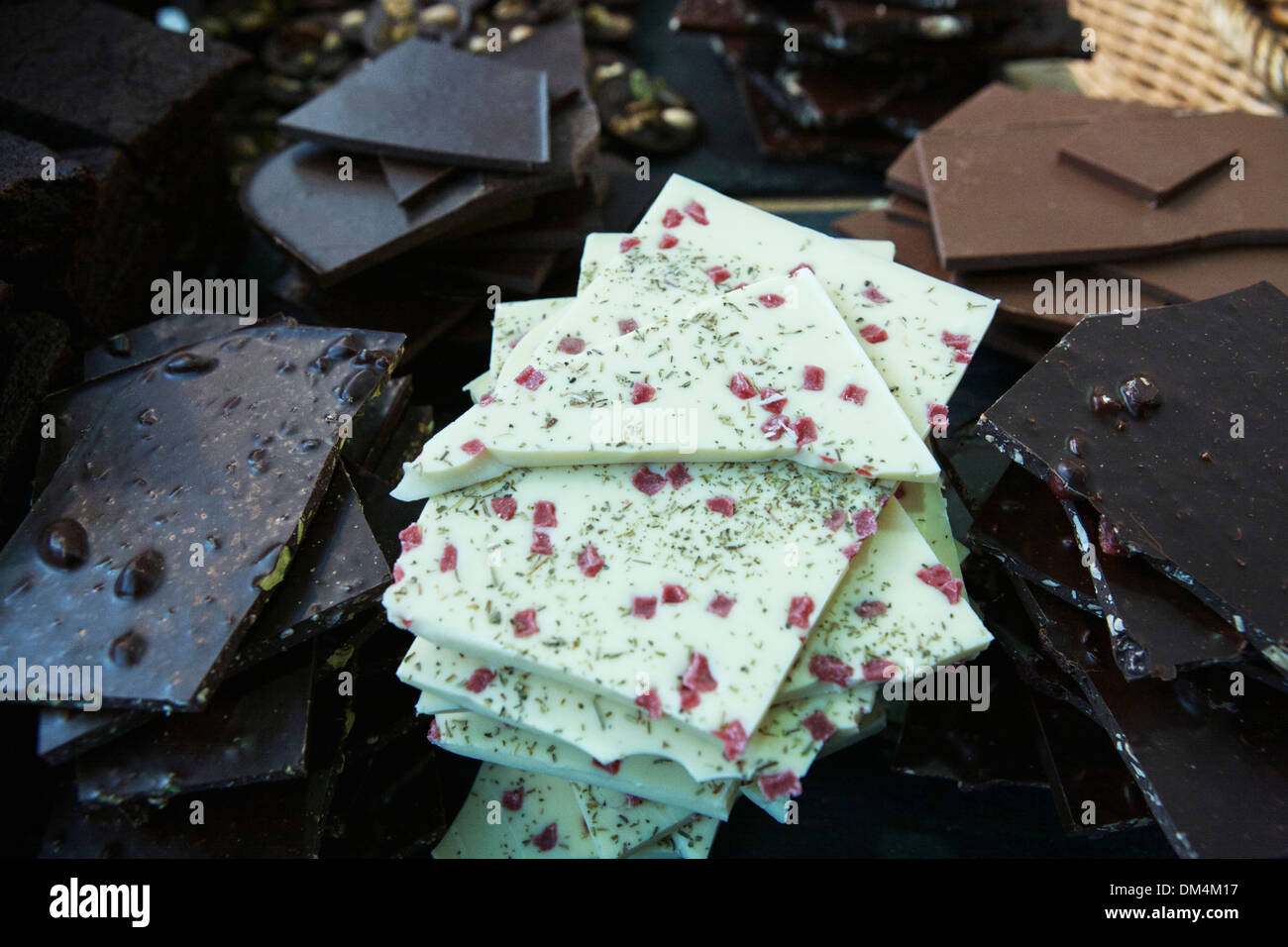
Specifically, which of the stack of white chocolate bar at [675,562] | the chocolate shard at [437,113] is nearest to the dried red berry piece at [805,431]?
the stack of white chocolate bar at [675,562]

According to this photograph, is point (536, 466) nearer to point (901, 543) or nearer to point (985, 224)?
point (901, 543)

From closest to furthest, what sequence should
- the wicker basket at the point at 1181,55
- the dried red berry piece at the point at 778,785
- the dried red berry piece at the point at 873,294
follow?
the dried red berry piece at the point at 778,785
the dried red berry piece at the point at 873,294
the wicker basket at the point at 1181,55

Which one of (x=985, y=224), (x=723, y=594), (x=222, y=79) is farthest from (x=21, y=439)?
(x=985, y=224)

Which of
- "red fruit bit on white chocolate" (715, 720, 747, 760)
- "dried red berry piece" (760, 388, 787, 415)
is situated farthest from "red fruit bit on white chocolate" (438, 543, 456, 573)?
"dried red berry piece" (760, 388, 787, 415)

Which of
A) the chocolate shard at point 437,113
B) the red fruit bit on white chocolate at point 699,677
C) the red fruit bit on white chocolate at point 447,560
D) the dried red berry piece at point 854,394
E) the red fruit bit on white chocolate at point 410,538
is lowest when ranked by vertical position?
the red fruit bit on white chocolate at point 699,677

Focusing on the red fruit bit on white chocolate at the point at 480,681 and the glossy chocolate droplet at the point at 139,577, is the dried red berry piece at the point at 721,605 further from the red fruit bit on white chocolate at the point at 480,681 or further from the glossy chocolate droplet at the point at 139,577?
the glossy chocolate droplet at the point at 139,577

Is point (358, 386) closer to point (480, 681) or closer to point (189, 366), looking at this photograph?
point (189, 366)
